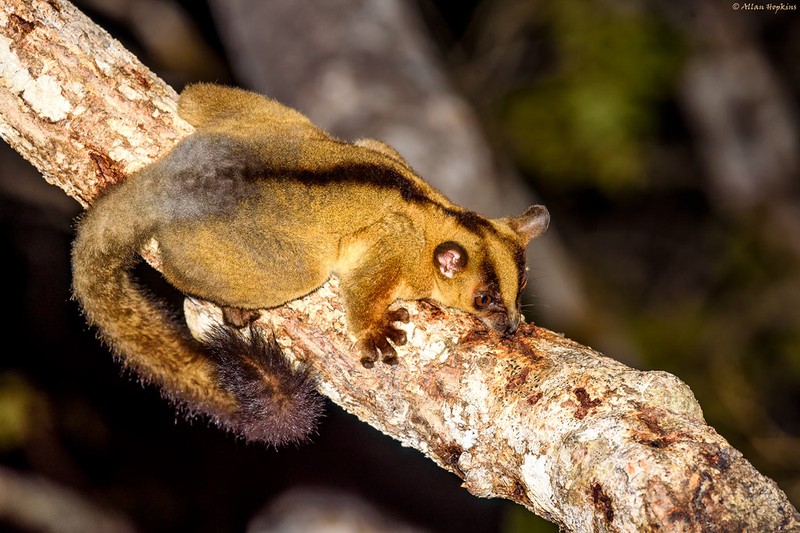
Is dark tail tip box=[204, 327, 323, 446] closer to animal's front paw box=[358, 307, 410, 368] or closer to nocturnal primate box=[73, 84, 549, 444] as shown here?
nocturnal primate box=[73, 84, 549, 444]

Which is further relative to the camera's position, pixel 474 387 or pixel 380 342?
pixel 380 342

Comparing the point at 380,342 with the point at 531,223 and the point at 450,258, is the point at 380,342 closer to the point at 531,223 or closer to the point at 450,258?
the point at 450,258

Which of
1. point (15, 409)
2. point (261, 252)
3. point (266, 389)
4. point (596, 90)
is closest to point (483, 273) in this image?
point (261, 252)

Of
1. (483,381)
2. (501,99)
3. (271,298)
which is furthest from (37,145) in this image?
(501,99)

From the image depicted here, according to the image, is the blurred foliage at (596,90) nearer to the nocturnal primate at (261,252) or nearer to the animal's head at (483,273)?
the animal's head at (483,273)


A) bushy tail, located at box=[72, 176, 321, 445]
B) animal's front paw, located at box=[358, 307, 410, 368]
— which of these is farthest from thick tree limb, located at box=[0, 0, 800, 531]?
bushy tail, located at box=[72, 176, 321, 445]
